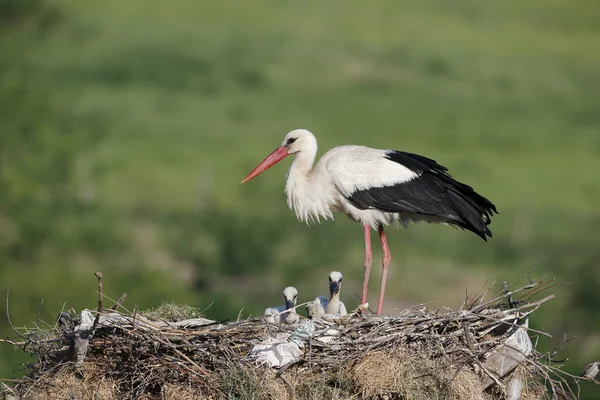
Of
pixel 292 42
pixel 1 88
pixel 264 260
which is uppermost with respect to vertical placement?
pixel 292 42

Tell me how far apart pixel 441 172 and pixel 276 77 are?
43436mm

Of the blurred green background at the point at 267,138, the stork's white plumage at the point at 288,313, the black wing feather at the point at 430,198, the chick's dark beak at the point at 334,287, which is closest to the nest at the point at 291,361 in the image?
the stork's white plumage at the point at 288,313

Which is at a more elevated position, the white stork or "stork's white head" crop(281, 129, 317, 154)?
"stork's white head" crop(281, 129, 317, 154)

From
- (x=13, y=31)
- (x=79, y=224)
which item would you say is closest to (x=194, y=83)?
(x=13, y=31)

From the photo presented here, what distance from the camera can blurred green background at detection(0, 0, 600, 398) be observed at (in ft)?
107

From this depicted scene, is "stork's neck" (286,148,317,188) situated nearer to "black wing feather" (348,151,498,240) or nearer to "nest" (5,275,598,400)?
"black wing feather" (348,151,498,240)

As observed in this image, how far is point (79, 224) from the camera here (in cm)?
3588

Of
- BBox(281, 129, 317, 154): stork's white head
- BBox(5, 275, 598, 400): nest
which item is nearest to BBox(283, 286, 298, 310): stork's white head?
BBox(5, 275, 598, 400): nest

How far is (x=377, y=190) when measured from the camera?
1093 cm

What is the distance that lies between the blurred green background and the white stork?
10632mm

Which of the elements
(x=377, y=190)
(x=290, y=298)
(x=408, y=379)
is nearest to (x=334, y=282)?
(x=290, y=298)

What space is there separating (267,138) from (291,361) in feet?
123

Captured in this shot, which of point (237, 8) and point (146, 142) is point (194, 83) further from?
point (237, 8)

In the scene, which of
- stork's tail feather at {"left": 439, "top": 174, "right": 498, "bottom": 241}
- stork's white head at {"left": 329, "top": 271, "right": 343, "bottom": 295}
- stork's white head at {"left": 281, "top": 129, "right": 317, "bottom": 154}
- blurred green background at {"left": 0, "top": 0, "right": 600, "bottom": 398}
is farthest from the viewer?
blurred green background at {"left": 0, "top": 0, "right": 600, "bottom": 398}
